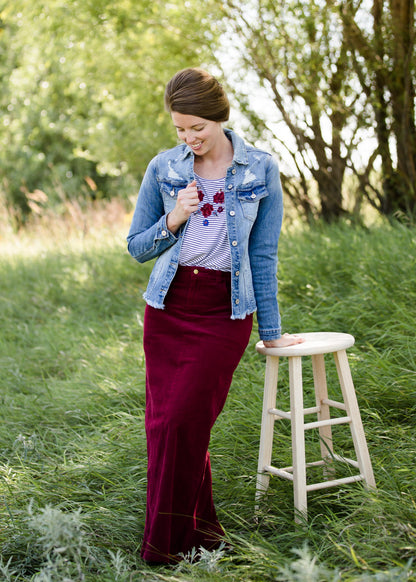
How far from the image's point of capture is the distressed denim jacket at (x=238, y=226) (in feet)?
8.99

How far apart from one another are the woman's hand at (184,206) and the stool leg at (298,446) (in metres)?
0.72

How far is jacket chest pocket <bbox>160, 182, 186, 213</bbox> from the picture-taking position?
2.83 meters

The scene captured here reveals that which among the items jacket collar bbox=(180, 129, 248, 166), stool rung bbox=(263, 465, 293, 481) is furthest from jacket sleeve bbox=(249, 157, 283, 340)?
stool rung bbox=(263, 465, 293, 481)

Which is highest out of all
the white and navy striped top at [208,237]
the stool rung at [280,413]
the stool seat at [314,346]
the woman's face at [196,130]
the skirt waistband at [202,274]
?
the woman's face at [196,130]

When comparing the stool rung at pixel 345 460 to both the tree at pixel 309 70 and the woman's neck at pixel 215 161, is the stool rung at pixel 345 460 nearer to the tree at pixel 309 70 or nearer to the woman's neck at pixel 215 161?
the woman's neck at pixel 215 161

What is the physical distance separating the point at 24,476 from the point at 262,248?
1.58 meters

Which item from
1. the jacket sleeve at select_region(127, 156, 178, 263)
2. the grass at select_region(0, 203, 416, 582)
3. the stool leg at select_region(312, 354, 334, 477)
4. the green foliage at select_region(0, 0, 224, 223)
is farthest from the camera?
the green foliage at select_region(0, 0, 224, 223)

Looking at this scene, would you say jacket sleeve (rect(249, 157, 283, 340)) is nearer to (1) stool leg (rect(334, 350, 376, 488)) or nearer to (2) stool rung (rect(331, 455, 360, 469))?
(1) stool leg (rect(334, 350, 376, 488))

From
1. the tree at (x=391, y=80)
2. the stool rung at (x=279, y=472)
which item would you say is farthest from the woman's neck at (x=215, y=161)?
the tree at (x=391, y=80)

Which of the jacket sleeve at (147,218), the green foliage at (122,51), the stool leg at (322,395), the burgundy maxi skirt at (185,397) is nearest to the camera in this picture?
the burgundy maxi skirt at (185,397)

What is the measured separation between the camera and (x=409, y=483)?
2.78 meters

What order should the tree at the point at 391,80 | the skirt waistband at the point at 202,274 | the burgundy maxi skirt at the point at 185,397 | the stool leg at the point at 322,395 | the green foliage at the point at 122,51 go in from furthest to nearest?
the green foliage at the point at 122,51
the tree at the point at 391,80
the stool leg at the point at 322,395
the skirt waistband at the point at 202,274
the burgundy maxi skirt at the point at 185,397

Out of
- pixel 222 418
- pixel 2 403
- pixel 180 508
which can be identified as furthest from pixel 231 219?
pixel 2 403

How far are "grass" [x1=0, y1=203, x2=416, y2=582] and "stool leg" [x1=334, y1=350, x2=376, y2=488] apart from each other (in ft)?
0.34
